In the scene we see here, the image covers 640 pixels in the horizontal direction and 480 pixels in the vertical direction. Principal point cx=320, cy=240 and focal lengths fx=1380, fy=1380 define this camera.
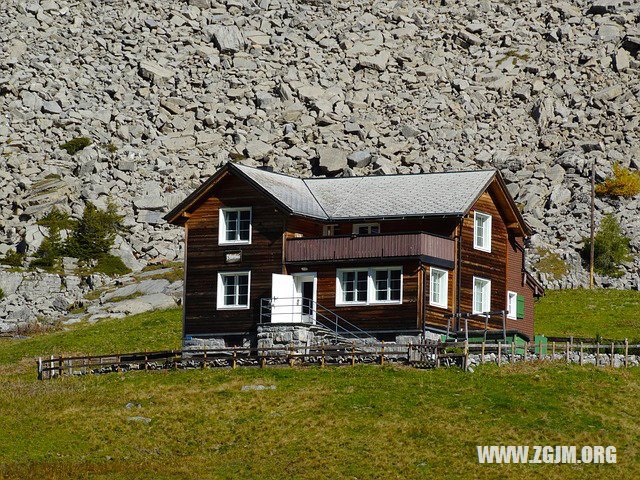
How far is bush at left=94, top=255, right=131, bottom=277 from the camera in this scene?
355ft

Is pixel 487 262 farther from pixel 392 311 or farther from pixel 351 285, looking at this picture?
pixel 351 285

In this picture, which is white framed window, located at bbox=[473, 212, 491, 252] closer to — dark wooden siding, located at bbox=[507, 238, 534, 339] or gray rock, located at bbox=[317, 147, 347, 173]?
dark wooden siding, located at bbox=[507, 238, 534, 339]

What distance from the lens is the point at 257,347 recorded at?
2435 inches

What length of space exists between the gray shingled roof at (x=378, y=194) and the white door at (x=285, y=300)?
10.7 feet

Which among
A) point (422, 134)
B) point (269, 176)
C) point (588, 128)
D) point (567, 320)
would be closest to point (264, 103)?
point (422, 134)

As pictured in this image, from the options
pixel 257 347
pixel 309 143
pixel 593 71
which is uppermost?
pixel 593 71

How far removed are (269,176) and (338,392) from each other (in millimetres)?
17790

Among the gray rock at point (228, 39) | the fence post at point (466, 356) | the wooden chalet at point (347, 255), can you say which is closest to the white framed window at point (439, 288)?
the wooden chalet at point (347, 255)

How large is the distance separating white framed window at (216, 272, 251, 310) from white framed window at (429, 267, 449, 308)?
8499mm

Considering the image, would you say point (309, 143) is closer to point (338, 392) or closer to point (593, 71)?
point (593, 71)

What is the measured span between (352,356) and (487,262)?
11.1 meters

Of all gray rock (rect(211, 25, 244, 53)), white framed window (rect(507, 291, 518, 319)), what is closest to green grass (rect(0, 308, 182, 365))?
white framed window (rect(507, 291, 518, 319))

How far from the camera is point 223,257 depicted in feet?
211

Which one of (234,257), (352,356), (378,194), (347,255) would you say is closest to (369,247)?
(347,255)
